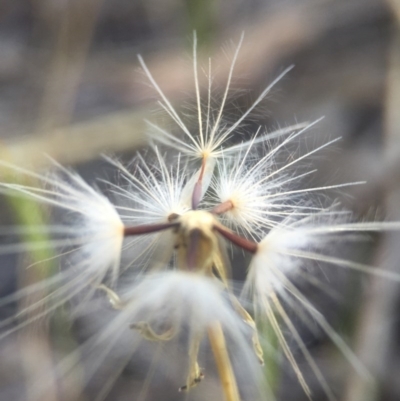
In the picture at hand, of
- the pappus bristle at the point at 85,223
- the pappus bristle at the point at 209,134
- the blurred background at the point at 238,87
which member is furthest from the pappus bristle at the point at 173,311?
the blurred background at the point at 238,87

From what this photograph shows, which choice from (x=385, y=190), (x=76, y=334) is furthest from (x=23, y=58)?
(x=385, y=190)

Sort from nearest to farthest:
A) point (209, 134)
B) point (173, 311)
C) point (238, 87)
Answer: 1. point (173, 311)
2. point (209, 134)
3. point (238, 87)

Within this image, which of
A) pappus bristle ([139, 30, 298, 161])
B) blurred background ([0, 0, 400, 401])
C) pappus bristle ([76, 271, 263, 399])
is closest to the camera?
pappus bristle ([76, 271, 263, 399])

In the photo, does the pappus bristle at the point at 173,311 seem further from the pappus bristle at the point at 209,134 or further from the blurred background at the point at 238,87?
the blurred background at the point at 238,87

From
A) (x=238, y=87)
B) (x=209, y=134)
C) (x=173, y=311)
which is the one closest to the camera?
(x=173, y=311)

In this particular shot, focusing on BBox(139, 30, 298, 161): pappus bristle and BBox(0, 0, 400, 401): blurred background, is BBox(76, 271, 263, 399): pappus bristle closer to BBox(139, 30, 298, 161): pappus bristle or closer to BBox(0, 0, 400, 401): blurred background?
BBox(139, 30, 298, 161): pappus bristle

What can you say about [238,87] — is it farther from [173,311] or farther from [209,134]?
[173,311]

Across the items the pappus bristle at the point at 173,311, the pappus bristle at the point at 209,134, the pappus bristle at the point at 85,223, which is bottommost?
the pappus bristle at the point at 173,311

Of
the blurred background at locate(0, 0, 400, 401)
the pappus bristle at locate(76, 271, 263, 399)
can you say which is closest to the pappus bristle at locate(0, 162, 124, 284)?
the pappus bristle at locate(76, 271, 263, 399)

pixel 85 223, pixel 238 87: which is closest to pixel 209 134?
pixel 85 223
